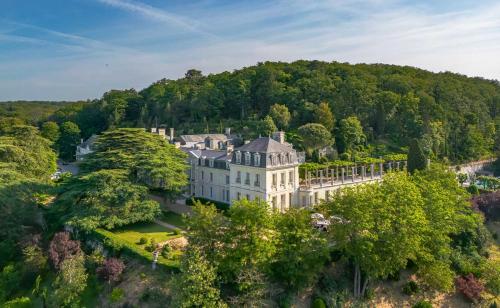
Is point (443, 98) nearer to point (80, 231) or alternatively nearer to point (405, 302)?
point (405, 302)

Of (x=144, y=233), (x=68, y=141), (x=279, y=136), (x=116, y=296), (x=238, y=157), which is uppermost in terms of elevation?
Answer: (x=279, y=136)

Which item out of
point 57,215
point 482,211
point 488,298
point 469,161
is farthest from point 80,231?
point 469,161

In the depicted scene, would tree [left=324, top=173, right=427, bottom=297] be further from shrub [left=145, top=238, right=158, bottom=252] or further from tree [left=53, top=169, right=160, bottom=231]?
tree [left=53, top=169, right=160, bottom=231]

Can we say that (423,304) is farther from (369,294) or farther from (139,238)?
(139,238)

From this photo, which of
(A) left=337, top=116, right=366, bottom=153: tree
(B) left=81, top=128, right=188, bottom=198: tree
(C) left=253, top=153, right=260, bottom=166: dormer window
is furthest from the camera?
(A) left=337, top=116, right=366, bottom=153: tree

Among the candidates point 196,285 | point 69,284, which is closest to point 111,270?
point 69,284

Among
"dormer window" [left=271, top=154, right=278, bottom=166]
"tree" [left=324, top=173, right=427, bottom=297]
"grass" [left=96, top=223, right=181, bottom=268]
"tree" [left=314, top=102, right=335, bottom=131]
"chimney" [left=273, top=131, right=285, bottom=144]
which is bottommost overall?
"grass" [left=96, top=223, right=181, bottom=268]

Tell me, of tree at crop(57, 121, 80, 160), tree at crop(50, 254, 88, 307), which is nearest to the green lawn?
tree at crop(50, 254, 88, 307)
